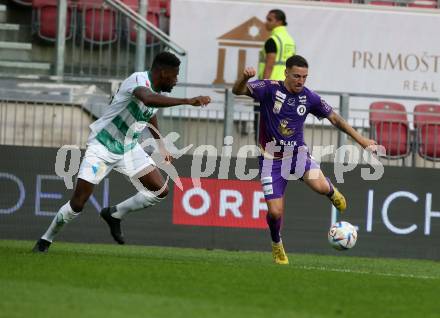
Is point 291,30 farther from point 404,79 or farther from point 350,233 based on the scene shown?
point 350,233

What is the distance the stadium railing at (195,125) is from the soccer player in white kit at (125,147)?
3.44 m

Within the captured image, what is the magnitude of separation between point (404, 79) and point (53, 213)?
6.52 metres

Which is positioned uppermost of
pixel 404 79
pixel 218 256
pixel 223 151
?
pixel 404 79

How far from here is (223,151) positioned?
55.6ft

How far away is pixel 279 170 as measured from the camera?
13.3 metres

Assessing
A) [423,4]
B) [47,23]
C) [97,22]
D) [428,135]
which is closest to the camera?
[428,135]

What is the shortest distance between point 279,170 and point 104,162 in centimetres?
199

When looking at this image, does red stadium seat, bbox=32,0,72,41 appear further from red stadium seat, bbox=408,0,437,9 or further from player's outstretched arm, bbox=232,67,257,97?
player's outstretched arm, bbox=232,67,257,97

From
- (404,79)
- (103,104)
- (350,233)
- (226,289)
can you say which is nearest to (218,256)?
(350,233)

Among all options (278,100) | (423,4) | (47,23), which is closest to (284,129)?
(278,100)

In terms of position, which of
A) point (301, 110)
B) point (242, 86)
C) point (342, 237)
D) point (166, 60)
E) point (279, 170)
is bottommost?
point (342, 237)

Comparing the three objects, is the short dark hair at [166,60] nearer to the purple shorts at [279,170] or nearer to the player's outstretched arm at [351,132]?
the purple shorts at [279,170]

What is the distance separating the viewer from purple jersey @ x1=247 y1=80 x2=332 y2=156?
1323cm

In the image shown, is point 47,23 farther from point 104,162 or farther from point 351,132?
point 351,132
